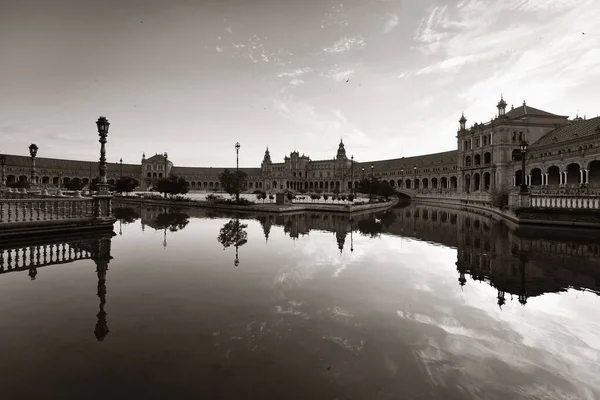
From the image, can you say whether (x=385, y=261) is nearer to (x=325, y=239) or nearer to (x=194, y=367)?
(x=325, y=239)

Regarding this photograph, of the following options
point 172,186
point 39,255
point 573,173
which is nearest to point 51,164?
point 172,186

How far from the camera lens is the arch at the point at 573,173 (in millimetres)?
43719

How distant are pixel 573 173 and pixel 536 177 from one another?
7.06 meters

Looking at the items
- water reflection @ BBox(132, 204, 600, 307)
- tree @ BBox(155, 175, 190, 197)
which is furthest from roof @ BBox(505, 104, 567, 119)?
tree @ BBox(155, 175, 190, 197)

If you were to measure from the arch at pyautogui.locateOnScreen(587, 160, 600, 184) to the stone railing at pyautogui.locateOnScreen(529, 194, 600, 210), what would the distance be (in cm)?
2763

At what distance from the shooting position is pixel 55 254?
9.62 m

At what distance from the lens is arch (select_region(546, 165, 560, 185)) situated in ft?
154

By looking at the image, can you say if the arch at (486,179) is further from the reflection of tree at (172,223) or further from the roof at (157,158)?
the roof at (157,158)

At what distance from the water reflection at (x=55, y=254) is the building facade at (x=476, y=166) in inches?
677

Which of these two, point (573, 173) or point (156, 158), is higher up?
point (156, 158)

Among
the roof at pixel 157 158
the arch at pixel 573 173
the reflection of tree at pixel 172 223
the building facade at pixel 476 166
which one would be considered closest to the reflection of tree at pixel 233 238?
the reflection of tree at pixel 172 223

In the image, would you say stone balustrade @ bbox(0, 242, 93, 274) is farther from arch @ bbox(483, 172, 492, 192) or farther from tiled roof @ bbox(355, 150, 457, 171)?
tiled roof @ bbox(355, 150, 457, 171)

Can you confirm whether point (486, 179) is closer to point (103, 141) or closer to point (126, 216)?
point (126, 216)

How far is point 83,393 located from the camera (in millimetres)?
3139
